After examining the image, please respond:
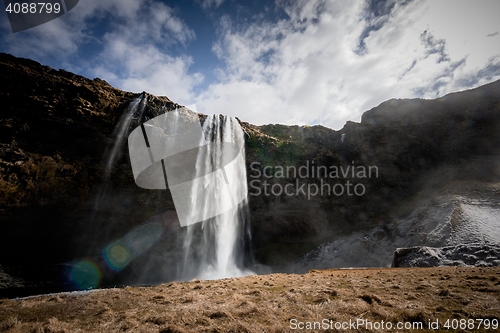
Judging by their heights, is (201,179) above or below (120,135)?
below

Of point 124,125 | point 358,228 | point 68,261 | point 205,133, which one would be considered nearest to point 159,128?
point 124,125

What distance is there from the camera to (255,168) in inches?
1299

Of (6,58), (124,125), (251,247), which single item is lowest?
(251,247)

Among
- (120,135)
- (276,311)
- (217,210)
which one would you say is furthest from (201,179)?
(276,311)

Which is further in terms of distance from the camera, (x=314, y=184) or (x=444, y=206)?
(x=314, y=184)

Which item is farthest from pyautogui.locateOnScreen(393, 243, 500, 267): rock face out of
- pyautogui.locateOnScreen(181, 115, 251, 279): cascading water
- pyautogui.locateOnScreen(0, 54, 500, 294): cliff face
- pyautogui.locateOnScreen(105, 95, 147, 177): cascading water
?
pyautogui.locateOnScreen(105, 95, 147, 177): cascading water

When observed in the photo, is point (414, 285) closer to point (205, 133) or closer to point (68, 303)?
point (68, 303)

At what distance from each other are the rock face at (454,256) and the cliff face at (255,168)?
11785 millimetres

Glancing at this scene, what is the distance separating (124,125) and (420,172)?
Answer: 46903 mm

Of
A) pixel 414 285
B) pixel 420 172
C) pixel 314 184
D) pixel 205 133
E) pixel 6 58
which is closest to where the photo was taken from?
pixel 414 285

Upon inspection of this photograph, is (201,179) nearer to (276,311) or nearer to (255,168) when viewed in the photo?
(255,168)

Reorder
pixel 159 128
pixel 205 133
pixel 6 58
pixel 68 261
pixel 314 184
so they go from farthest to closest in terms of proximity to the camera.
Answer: pixel 314 184, pixel 205 133, pixel 159 128, pixel 68 261, pixel 6 58

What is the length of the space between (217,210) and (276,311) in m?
22.9

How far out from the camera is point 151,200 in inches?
1040
